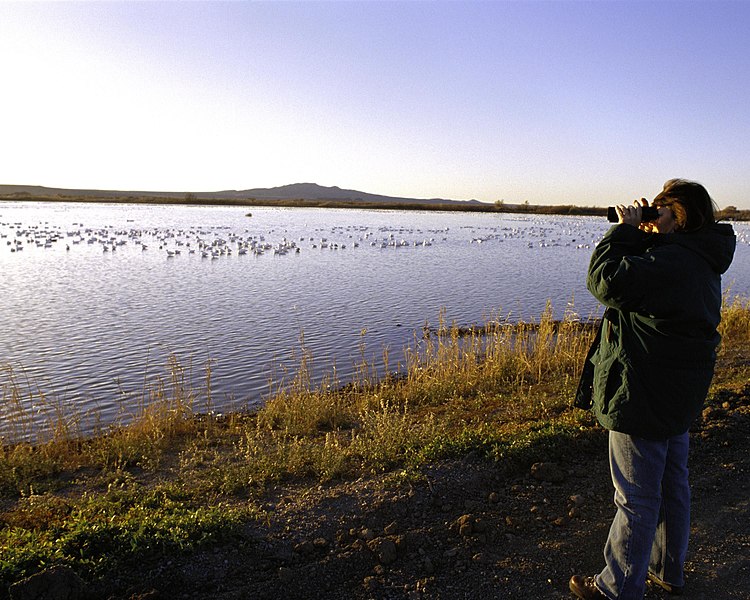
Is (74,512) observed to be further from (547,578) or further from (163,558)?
(547,578)

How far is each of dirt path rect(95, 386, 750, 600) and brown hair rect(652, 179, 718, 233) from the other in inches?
91.4

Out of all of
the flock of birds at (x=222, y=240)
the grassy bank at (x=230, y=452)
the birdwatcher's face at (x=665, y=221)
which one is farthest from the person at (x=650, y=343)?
the flock of birds at (x=222, y=240)

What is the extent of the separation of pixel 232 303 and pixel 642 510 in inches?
578

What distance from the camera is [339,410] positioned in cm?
801

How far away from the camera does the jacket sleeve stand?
10.3ft

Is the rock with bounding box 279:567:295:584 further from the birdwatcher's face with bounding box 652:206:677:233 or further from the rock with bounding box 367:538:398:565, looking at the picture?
the birdwatcher's face with bounding box 652:206:677:233

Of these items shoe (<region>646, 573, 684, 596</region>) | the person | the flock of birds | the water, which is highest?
the person

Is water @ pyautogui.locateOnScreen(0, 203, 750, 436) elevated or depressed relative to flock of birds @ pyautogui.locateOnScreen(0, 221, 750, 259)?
depressed

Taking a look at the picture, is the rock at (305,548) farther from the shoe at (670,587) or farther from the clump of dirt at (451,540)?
the shoe at (670,587)

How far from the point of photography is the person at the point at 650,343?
3.18m

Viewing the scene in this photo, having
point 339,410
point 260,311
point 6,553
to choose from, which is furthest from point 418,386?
point 260,311

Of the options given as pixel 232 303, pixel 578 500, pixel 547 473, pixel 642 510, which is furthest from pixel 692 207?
pixel 232 303

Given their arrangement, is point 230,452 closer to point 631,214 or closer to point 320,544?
point 320,544

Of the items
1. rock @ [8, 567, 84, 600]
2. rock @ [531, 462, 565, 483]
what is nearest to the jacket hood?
rock @ [531, 462, 565, 483]
